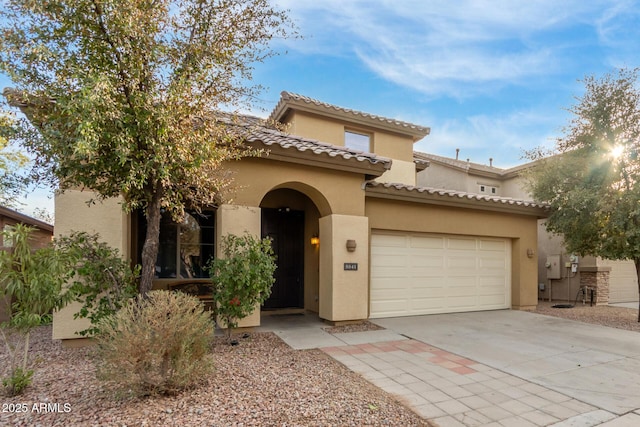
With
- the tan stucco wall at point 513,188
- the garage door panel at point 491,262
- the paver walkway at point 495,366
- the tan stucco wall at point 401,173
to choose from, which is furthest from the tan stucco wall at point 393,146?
the tan stucco wall at point 513,188

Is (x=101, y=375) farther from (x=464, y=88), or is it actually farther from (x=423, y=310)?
(x=464, y=88)

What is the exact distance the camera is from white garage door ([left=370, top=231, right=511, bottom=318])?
935cm

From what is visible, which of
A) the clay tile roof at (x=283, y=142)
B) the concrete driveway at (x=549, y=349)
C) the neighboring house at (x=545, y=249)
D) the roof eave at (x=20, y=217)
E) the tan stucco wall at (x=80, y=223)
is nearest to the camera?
the concrete driveway at (x=549, y=349)

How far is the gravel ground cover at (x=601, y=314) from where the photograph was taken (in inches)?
372

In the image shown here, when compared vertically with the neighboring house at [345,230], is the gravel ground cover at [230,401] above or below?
below

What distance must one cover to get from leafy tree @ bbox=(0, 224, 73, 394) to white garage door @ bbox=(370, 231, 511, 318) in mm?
6915

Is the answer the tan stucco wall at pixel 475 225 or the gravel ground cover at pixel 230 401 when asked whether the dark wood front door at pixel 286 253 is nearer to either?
the tan stucco wall at pixel 475 225

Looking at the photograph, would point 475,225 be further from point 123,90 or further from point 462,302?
point 123,90

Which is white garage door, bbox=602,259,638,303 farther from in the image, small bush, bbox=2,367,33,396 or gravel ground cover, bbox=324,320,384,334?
small bush, bbox=2,367,33,396

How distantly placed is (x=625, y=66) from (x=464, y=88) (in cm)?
470

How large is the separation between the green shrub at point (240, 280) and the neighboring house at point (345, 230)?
87cm

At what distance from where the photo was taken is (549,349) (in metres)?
6.70

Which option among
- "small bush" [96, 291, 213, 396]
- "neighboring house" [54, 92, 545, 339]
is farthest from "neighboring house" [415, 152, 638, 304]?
"small bush" [96, 291, 213, 396]

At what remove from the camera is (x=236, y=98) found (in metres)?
5.39
